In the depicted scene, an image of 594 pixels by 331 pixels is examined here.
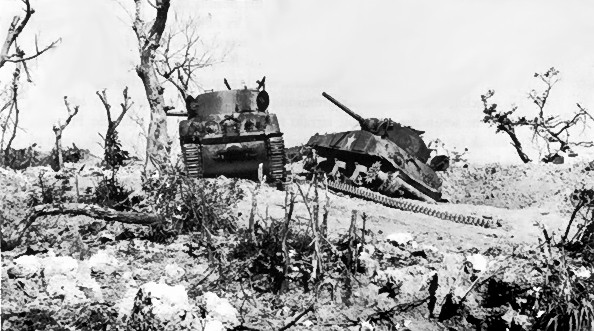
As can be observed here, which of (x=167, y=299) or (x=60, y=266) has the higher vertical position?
(x=60, y=266)

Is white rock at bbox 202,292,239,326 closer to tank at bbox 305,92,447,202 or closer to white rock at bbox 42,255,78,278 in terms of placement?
white rock at bbox 42,255,78,278

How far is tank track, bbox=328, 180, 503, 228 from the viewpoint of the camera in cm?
1138

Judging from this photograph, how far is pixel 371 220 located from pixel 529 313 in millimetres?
4357

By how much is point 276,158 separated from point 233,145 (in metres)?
0.90

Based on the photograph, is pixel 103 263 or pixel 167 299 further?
pixel 103 263

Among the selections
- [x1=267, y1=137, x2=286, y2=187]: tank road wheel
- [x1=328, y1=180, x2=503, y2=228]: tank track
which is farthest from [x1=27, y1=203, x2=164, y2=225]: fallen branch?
[x1=328, y1=180, x2=503, y2=228]: tank track

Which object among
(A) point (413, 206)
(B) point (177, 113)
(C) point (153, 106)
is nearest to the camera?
(A) point (413, 206)

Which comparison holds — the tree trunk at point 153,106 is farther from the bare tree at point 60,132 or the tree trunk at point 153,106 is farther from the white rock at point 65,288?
the white rock at point 65,288

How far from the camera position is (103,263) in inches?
222

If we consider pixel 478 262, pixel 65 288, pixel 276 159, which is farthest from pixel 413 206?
pixel 65 288

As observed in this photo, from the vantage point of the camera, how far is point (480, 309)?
5668 mm

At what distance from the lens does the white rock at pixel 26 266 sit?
5340mm

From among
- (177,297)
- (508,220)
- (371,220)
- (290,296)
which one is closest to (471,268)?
(290,296)

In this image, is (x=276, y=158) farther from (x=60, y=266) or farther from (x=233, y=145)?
(x=60, y=266)
